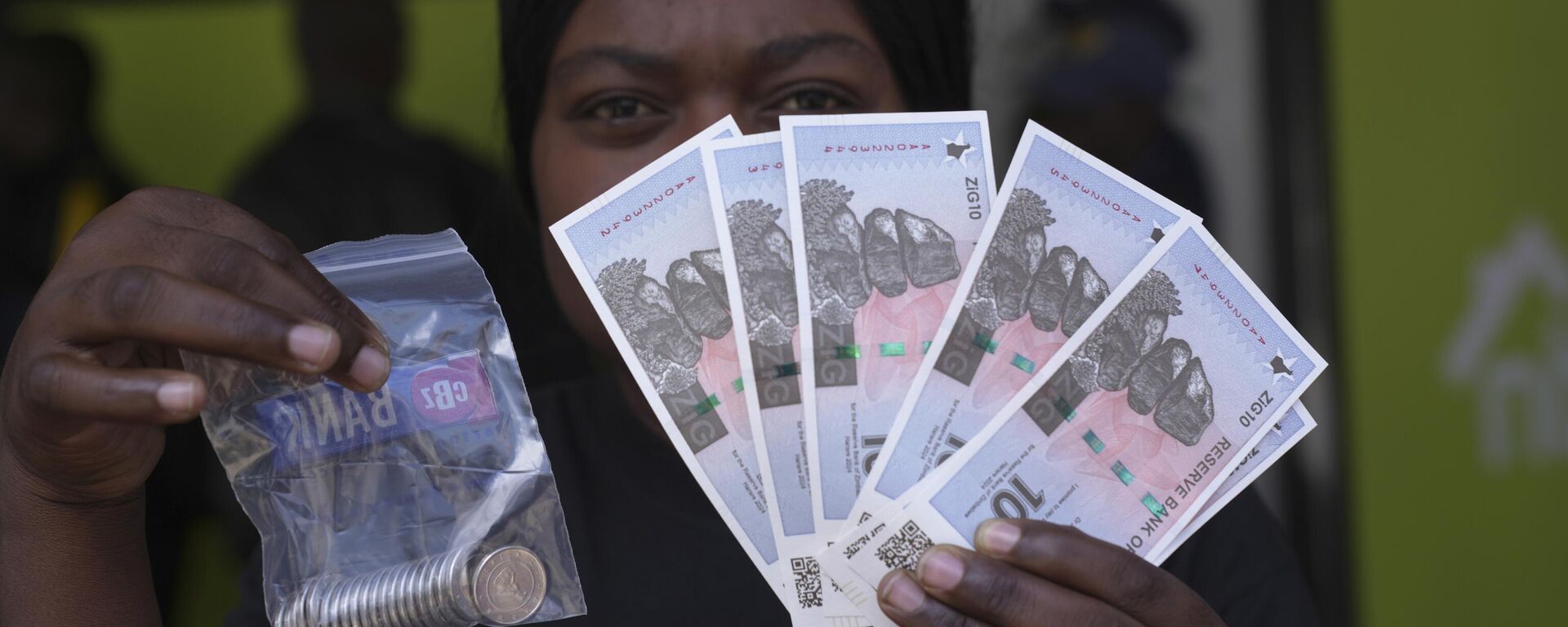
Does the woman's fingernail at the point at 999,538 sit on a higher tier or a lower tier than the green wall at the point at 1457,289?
lower

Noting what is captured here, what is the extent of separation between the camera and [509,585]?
1.08 metres

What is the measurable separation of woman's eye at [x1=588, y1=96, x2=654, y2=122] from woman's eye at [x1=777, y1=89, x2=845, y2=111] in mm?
152

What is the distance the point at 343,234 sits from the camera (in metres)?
2.98

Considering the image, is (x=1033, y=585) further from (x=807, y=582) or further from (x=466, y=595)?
(x=466, y=595)

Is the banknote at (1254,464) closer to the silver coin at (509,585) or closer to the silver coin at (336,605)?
the silver coin at (509,585)

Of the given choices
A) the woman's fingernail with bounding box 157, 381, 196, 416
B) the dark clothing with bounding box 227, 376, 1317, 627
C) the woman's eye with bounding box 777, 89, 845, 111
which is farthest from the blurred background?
the woman's fingernail with bounding box 157, 381, 196, 416

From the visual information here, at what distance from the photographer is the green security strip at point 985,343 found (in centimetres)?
122

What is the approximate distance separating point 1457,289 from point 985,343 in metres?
2.44

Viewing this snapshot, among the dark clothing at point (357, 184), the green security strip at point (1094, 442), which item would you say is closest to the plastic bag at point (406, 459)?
the green security strip at point (1094, 442)

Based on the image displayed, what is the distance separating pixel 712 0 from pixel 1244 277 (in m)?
0.61

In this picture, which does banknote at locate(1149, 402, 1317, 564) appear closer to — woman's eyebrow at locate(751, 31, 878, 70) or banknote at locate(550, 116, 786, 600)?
banknote at locate(550, 116, 786, 600)

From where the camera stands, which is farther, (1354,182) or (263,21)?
(263,21)

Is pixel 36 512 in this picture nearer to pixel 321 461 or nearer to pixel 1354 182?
pixel 321 461

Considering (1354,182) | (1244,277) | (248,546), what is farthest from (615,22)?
(1354,182)
